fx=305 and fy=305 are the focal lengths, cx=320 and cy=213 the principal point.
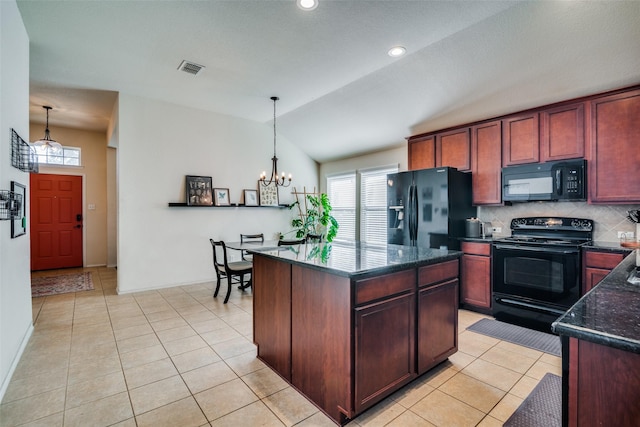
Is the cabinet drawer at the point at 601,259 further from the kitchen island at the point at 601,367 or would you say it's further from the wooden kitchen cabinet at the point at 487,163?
the kitchen island at the point at 601,367

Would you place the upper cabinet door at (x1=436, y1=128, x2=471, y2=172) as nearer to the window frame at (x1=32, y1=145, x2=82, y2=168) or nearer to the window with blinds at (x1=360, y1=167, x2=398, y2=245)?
the window with blinds at (x1=360, y1=167, x2=398, y2=245)

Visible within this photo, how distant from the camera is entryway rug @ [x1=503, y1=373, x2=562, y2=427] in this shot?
1847 millimetres

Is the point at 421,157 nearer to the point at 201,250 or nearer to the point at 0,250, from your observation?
the point at 201,250

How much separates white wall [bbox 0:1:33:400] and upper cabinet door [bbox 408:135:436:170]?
185 inches

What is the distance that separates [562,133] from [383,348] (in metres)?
3.27

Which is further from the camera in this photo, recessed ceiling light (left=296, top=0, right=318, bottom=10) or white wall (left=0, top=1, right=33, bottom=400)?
recessed ceiling light (left=296, top=0, right=318, bottom=10)

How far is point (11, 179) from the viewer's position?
8.38 feet

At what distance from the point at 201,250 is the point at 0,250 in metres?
3.32

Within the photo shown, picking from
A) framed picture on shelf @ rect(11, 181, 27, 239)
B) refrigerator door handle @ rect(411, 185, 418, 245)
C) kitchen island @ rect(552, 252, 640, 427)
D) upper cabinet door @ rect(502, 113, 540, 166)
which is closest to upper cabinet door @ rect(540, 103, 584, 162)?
upper cabinet door @ rect(502, 113, 540, 166)

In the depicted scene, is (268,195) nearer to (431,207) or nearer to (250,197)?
(250,197)

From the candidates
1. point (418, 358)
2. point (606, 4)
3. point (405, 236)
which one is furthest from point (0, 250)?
point (606, 4)

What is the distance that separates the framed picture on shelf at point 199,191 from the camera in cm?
534

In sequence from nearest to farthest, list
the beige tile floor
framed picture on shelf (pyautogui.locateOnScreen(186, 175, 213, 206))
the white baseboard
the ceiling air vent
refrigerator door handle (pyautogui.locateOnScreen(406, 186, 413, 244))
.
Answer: the beige tile floor
the white baseboard
the ceiling air vent
refrigerator door handle (pyautogui.locateOnScreen(406, 186, 413, 244))
framed picture on shelf (pyautogui.locateOnScreen(186, 175, 213, 206))

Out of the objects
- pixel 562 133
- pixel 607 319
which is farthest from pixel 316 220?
pixel 607 319
